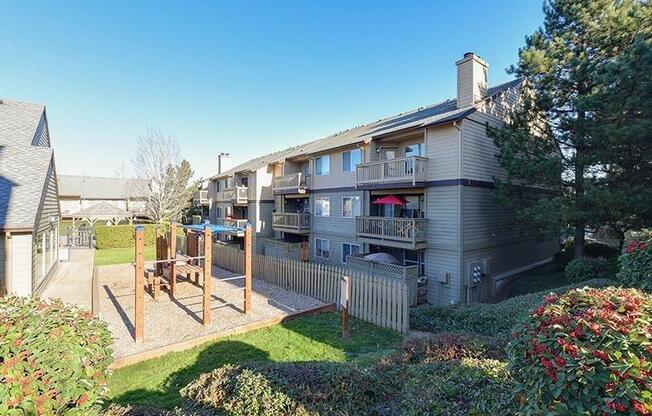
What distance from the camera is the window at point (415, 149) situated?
51.1 ft

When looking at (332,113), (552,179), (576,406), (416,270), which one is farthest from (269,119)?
(576,406)

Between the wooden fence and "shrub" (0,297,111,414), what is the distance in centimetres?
792

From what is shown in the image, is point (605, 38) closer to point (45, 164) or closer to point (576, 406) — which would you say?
point (576, 406)

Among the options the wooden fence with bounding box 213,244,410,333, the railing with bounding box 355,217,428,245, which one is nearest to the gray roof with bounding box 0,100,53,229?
the wooden fence with bounding box 213,244,410,333

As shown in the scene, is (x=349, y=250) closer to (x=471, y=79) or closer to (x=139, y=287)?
(x=471, y=79)

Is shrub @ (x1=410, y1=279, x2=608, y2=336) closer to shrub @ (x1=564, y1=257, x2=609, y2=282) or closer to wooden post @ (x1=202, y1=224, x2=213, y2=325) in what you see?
shrub @ (x1=564, y1=257, x2=609, y2=282)

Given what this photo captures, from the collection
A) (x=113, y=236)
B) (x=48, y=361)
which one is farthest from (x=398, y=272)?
(x=113, y=236)

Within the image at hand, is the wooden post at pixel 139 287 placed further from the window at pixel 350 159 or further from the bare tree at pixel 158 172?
the bare tree at pixel 158 172

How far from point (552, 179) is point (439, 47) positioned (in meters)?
8.55

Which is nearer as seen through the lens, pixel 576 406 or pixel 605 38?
pixel 576 406

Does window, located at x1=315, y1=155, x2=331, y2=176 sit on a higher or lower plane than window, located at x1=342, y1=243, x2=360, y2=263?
higher

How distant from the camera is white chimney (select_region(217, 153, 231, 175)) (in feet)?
122

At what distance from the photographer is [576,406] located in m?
2.09

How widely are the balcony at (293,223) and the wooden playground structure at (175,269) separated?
278 inches
